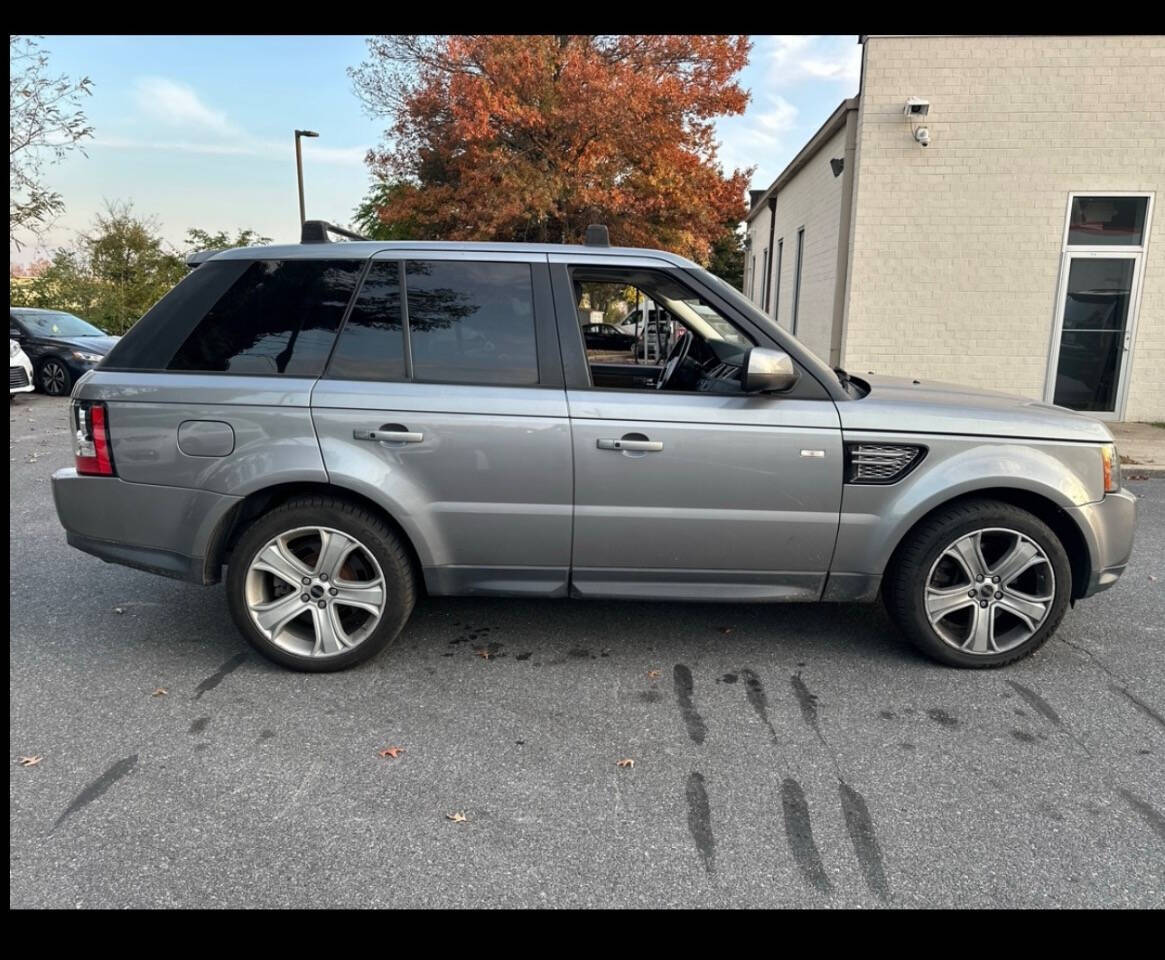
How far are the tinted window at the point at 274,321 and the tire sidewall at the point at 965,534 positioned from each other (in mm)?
→ 2859

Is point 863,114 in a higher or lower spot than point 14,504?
higher

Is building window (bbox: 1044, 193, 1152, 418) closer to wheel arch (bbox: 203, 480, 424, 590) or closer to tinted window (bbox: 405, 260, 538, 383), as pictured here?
tinted window (bbox: 405, 260, 538, 383)

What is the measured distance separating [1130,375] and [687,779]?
33.4 feet

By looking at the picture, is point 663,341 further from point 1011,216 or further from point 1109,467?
point 1011,216

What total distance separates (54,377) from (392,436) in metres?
13.4

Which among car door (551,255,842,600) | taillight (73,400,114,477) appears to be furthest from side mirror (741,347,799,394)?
taillight (73,400,114,477)

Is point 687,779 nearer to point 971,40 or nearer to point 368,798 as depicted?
point 368,798

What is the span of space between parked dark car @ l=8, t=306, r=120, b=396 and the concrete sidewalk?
14.6 m

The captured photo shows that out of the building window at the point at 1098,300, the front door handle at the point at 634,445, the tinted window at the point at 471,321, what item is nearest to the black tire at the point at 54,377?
the tinted window at the point at 471,321

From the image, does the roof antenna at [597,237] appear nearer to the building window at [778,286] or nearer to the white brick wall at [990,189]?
the white brick wall at [990,189]

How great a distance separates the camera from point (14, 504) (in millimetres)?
6562

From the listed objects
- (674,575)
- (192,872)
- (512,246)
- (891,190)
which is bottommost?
(192,872)

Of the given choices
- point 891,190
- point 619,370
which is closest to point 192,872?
point 619,370

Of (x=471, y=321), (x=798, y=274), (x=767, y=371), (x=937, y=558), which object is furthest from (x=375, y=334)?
(x=798, y=274)
